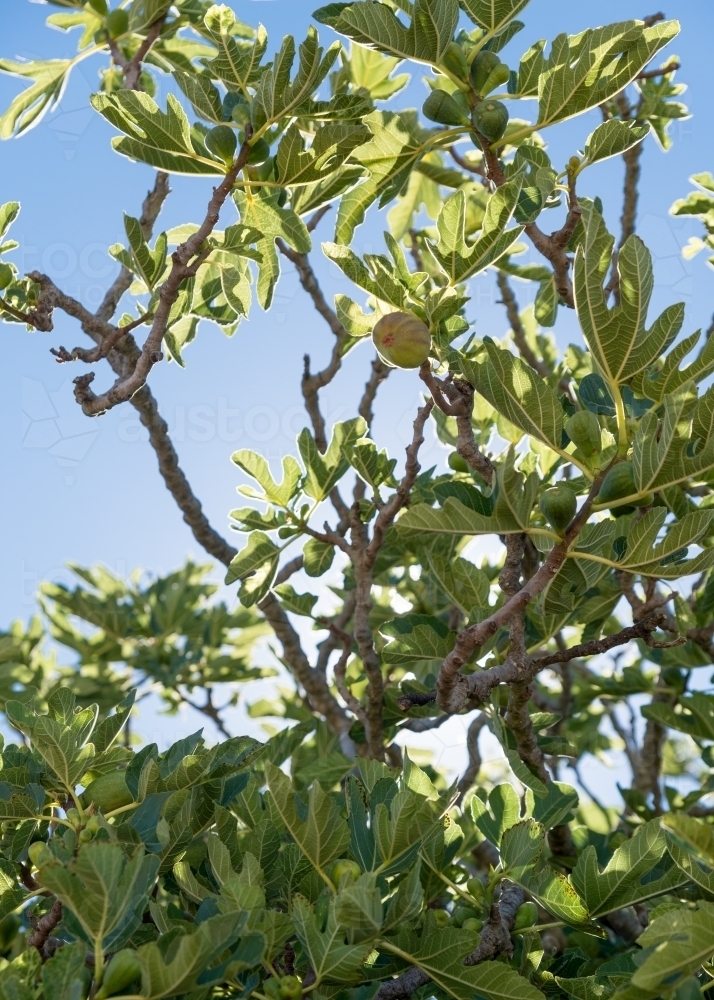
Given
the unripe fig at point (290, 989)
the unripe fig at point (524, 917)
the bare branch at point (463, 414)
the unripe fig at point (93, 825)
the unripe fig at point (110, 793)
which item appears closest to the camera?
the unripe fig at point (290, 989)

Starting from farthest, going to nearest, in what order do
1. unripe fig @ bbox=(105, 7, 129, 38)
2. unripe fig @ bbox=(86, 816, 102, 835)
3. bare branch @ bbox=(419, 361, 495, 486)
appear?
unripe fig @ bbox=(105, 7, 129, 38)
bare branch @ bbox=(419, 361, 495, 486)
unripe fig @ bbox=(86, 816, 102, 835)

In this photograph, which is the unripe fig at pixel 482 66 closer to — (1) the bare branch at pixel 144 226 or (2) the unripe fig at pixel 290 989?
(1) the bare branch at pixel 144 226

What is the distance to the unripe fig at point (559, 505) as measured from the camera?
4.91 feet

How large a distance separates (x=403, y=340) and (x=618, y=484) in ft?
1.51

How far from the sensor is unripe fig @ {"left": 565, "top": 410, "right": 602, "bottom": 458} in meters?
1.55

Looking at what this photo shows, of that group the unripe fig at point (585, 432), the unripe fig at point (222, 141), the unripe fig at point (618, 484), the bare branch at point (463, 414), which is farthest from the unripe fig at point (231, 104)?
the unripe fig at point (618, 484)

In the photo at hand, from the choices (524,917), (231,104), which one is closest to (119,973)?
(524,917)

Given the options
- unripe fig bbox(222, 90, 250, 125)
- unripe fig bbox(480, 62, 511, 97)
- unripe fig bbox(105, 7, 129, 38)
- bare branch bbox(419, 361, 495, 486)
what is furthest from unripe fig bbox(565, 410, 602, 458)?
unripe fig bbox(105, 7, 129, 38)

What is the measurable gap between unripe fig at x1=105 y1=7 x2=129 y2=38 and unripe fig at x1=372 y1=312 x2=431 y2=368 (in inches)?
63.9

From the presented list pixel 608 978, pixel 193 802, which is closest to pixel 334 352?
pixel 193 802

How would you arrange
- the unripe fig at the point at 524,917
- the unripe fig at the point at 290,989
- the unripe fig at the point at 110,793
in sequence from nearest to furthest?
the unripe fig at the point at 290,989 → the unripe fig at the point at 110,793 → the unripe fig at the point at 524,917

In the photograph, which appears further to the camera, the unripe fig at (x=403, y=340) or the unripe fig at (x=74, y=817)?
the unripe fig at (x=403, y=340)

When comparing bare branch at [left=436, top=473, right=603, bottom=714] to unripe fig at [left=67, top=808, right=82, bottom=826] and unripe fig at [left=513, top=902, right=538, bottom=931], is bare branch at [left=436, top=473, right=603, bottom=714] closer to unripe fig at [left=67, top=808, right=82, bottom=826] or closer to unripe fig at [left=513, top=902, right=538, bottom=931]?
unripe fig at [left=513, top=902, right=538, bottom=931]

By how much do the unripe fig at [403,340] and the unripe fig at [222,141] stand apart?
0.50 metres
